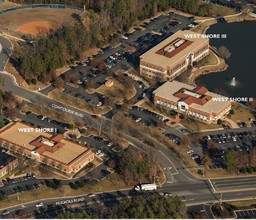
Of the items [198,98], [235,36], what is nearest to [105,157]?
[198,98]

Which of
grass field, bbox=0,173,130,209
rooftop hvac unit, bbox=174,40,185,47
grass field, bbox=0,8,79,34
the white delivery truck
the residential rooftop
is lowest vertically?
grass field, bbox=0,173,130,209

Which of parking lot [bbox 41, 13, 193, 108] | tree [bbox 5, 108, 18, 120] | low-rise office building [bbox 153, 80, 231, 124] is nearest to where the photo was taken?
low-rise office building [bbox 153, 80, 231, 124]

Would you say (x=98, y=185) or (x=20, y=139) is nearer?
(x=98, y=185)

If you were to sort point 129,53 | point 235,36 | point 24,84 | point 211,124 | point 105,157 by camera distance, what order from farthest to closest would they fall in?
1. point 235,36
2. point 129,53
3. point 24,84
4. point 211,124
5. point 105,157

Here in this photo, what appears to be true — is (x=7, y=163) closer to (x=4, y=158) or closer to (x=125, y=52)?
(x=4, y=158)

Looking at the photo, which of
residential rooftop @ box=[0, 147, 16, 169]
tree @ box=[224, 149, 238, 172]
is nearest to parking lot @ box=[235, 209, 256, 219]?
tree @ box=[224, 149, 238, 172]

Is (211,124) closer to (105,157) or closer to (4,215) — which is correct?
(105,157)

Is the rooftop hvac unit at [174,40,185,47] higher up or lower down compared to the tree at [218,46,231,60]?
higher up

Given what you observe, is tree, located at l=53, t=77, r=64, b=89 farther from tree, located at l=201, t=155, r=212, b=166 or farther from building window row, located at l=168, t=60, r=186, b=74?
tree, located at l=201, t=155, r=212, b=166
